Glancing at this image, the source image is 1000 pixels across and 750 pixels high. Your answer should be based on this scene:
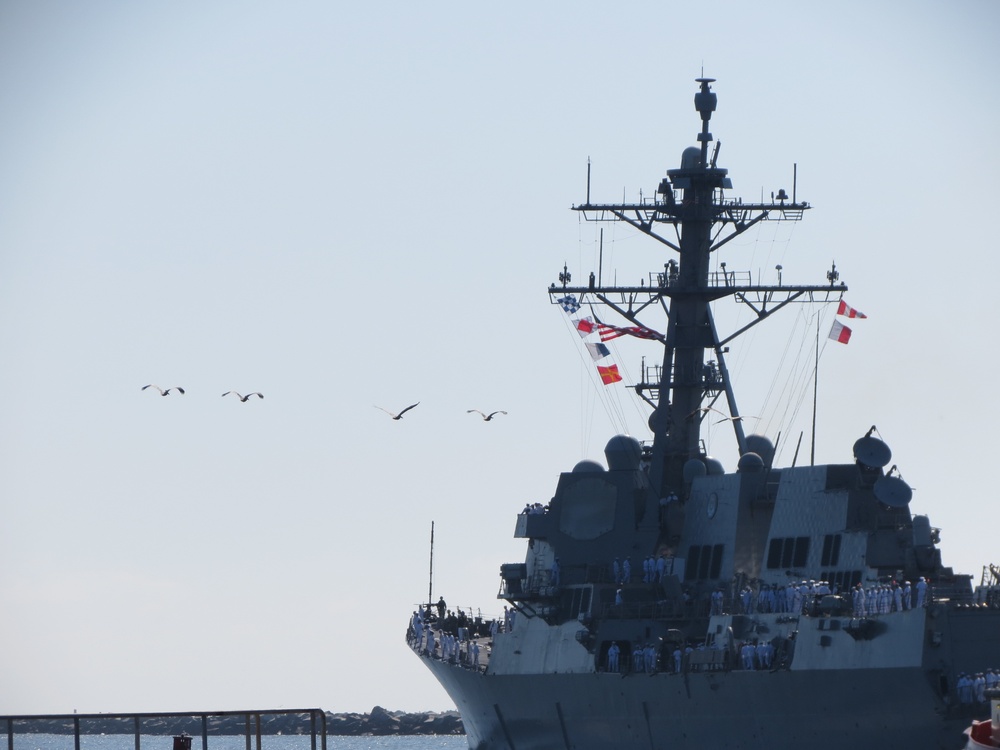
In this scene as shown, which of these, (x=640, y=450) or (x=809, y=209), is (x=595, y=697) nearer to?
(x=640, y=450)

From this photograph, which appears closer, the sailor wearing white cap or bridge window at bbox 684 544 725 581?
the sailor wearing white cap

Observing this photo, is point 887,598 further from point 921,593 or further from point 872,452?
point 872,452

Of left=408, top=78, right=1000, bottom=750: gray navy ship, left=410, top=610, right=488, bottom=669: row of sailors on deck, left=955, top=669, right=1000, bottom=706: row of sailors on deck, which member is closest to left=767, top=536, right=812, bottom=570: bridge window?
left=408, top=78, right=1000, bottom=750: gray navy ship

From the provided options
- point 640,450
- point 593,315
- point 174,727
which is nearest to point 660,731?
point 640,450

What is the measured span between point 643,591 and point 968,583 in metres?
7.39

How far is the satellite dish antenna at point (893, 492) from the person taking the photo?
33.7 m

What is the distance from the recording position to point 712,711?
34.0 meters

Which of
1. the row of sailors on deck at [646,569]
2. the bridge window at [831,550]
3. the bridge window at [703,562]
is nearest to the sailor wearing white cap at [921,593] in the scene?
the bridge window at [831,550]

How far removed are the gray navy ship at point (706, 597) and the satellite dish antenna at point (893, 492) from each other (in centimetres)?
4

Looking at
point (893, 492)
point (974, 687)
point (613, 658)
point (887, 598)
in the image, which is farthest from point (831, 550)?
point (974, 687)

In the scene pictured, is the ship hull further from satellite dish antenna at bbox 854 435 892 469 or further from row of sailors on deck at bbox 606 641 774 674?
satellite dish antenna at bbox 854 435 892 469

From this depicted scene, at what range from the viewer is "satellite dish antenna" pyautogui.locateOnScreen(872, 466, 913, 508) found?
33.7m

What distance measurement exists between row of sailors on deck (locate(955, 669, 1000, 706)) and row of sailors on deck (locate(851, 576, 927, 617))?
4.53 ft

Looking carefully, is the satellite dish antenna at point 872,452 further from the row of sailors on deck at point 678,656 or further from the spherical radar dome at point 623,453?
the spherical radar dome at point 623,453
